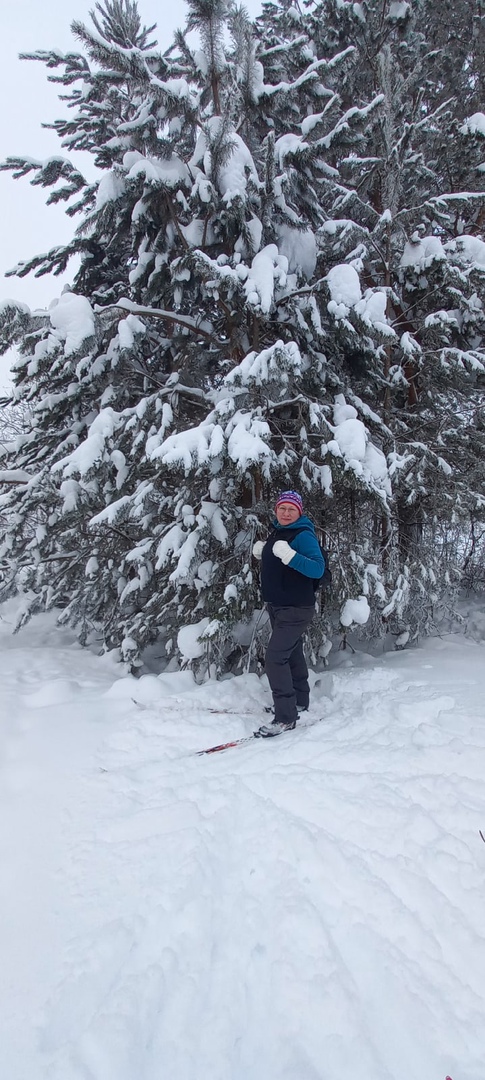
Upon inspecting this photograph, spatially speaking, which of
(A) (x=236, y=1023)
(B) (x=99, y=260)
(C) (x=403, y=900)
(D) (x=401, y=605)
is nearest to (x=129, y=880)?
(A) (x=236, y=1023)

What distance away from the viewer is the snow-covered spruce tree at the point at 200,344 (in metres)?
4.74

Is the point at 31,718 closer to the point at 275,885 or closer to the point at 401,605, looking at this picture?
the point at 275,885

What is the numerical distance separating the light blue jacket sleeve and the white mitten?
3 centimetres

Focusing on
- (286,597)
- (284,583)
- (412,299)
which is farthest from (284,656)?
(412,299)

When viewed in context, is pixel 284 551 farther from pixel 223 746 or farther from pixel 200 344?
pixel 200 344

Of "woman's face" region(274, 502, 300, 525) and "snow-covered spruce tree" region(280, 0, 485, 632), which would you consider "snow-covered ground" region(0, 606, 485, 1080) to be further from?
"snow-covered spruce tree" region(280, 0, 485, 632)

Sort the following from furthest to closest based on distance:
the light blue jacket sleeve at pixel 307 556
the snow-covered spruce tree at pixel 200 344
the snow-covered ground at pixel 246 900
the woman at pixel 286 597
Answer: the snow-covered spruce tree at pixel 200 344 < the woman at pixel 286 597 < the light blue jacket sleeve at pixel 307 556 < the snow-covered ground at pixel 246 900

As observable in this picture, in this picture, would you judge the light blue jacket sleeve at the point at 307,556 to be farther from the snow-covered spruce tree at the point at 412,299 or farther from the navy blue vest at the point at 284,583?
the snow-covered spruce tree at the point at 412,299

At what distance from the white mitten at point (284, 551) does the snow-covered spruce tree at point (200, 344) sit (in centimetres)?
75

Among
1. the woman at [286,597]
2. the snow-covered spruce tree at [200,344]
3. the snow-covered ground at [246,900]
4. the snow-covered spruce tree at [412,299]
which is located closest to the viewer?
the snow-covered ground at [246,900]

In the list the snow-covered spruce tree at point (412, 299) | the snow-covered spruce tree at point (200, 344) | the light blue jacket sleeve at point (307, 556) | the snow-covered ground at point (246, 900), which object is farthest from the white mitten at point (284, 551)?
the snow-covered spruce tree at point (412, 299)

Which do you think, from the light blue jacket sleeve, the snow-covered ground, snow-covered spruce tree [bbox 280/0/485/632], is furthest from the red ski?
snow-covered spruce tree [bbox 280/0/485/632]

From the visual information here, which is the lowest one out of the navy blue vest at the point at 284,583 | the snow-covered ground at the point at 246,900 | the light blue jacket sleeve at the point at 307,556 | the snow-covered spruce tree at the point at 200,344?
the snow-covered ground at the point at 246,900

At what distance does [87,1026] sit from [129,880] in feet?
2.18
